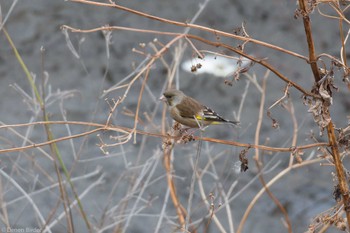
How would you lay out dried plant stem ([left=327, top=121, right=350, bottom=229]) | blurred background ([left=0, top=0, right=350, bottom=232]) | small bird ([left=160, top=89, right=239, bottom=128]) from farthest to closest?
1. blurred background ([left=0, top=0, right=350, bottom=232])
2. small bird ([left=160, top=89, right=239, bottom=128])
3. dried plant stem ([left=327, top=121, right=350, bottom=229])

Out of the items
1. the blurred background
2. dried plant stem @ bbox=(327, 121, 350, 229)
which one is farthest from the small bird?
the blurred background

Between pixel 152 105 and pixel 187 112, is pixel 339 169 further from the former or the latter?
pixel 152 105

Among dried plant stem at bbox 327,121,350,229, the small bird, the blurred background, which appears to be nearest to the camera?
dried plant stem at bbox 327,121,350,229

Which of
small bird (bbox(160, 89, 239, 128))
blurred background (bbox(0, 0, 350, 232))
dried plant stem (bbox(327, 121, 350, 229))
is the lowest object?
dried plant stem (bbox(327, 121, 350, 229))

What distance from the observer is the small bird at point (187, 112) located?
3365 millimetres

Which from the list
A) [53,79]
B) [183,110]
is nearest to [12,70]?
[53,79]

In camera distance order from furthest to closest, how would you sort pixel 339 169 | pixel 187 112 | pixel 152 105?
pixel 152 105 → pixel 187 112 → pixel 339 169

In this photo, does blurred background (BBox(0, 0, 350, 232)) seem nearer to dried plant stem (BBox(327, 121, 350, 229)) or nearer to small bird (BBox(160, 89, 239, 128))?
small bird (BBox(160, 89, 239, 128))

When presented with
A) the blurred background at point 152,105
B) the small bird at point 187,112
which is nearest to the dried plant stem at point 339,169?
the small bird at point 187,112

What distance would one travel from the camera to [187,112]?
3.42 m

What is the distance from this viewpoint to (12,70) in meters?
7.77

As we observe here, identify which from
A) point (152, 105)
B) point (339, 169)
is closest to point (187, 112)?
point (339, 169)

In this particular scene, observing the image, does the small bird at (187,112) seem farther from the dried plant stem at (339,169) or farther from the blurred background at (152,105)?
the blurred background at (152,105)

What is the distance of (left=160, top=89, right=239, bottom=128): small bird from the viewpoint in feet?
11.0
